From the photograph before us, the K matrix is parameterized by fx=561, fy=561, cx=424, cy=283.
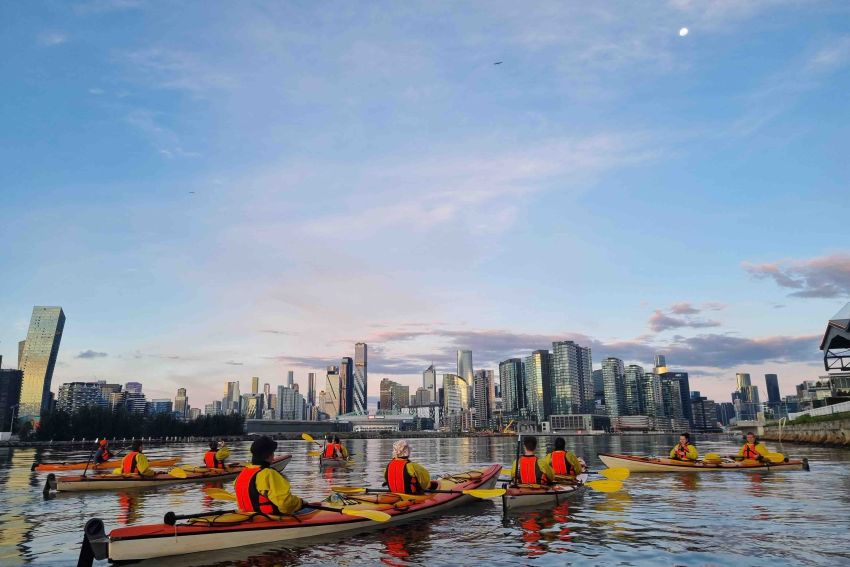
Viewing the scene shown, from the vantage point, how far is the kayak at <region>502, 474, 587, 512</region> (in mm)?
18719

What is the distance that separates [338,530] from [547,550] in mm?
5465

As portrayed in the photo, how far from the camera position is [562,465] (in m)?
21.9

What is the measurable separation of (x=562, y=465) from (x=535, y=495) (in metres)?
3.06

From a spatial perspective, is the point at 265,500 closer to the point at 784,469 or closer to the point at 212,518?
the point at 212,518

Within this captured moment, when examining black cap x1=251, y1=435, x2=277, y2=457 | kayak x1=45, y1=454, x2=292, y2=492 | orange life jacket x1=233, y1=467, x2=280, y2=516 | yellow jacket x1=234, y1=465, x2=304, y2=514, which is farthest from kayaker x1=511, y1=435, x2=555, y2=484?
kayak x1=45, y1=454, x2=292, y2=492

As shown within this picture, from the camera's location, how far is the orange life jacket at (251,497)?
1348 cm

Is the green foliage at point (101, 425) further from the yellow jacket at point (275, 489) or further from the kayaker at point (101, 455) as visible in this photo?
the yellow jacket at point (275, 489)

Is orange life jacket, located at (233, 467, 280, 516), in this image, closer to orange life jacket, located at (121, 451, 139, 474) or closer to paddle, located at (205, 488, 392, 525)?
paddle, located at (205, 488, 392, 525)

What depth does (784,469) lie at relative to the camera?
1278 inches

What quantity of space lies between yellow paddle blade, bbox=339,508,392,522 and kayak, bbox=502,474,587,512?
4.92 metres

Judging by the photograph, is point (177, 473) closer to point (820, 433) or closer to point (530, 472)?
point (530, 472)

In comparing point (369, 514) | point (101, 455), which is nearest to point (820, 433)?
point (369, 514)

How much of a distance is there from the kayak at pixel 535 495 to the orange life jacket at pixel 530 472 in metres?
0.44

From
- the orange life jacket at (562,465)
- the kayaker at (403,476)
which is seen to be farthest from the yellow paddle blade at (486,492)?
the orange life jacket at (562,465)
